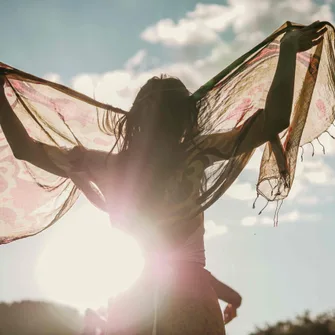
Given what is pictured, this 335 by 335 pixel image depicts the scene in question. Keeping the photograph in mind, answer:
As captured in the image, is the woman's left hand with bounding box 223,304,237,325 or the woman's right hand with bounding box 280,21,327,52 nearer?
the woman's right hand with bounding box 280,21,327,52

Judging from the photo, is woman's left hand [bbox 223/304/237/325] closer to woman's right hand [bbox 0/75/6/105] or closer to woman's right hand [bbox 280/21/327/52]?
woman's right hand [bbox 280/21/327/52]

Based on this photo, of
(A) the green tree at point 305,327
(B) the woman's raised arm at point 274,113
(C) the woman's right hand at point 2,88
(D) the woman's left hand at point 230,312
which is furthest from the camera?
(A) the green tree at point 305,327

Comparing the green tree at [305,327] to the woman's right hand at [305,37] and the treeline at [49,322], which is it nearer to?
the treeline at [49,322]

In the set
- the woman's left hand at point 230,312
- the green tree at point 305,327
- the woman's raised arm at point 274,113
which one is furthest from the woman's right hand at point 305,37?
the green tree at point 305,327

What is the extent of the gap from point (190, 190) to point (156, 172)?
211 millimetres

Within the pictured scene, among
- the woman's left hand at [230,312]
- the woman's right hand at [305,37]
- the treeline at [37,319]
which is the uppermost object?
the treeline at [37,319]

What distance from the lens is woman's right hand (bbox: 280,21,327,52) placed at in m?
2.28

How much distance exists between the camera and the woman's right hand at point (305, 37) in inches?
89.7

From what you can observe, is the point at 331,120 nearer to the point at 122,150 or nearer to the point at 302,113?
Result: the point at 302,113

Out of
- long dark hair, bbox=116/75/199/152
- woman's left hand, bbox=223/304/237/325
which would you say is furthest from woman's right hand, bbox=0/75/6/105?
woman's left hand, bbox=223/304/237/325

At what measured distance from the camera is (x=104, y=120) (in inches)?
116

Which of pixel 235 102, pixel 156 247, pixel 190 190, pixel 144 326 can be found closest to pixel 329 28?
pixel 235 102

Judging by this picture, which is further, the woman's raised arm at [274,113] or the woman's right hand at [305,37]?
the woman's right hand at [305,37]

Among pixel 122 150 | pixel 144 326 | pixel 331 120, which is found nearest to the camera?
pixel 144 326
